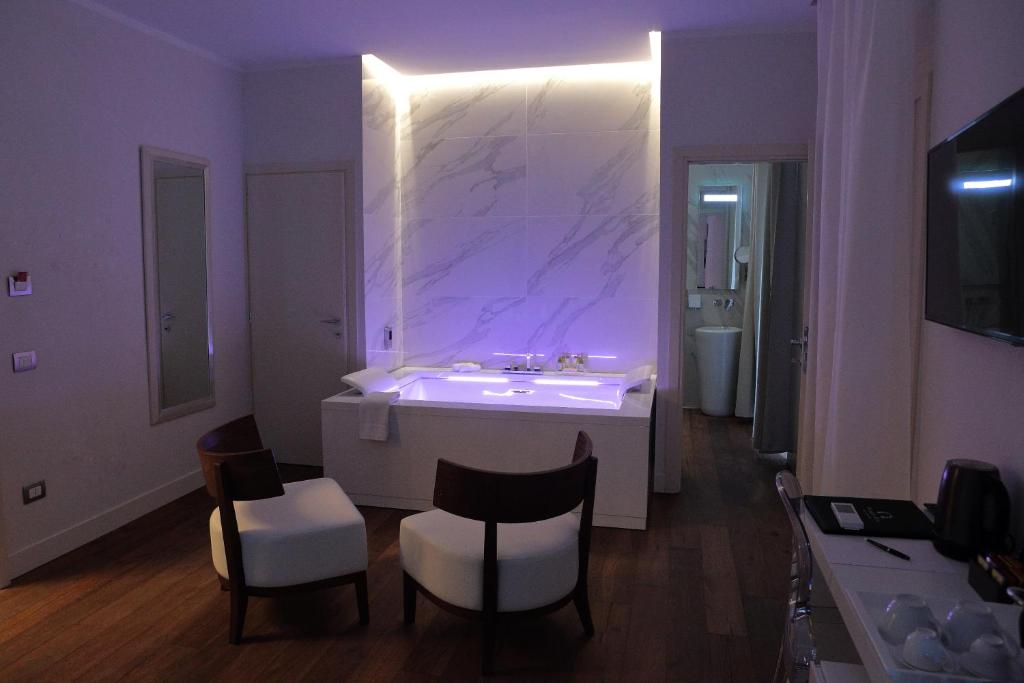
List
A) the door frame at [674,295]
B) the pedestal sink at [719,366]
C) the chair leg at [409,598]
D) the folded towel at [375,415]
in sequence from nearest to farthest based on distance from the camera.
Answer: the chair leg at [409,598] < the folded towel at [375,415] < the door frame at [674,295] < the pedestal sink at [719,366]

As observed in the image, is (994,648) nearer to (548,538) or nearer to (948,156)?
(948,156)

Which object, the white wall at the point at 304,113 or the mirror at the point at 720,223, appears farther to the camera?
the mirror at the point at 720,223

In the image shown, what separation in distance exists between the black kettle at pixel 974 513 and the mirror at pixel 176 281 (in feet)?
12.3

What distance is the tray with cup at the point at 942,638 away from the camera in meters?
1.22

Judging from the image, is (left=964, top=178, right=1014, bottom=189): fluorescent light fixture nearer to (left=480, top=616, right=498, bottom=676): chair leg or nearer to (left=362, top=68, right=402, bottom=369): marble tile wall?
(left=480, top=616, right=498, bottom=676): chair leg

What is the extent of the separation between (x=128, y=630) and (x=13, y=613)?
53 centimetres

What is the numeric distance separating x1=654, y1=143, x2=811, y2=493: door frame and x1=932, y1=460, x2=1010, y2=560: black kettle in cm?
245

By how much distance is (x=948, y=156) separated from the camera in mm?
2045

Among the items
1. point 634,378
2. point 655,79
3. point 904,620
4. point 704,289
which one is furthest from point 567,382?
point 904,620

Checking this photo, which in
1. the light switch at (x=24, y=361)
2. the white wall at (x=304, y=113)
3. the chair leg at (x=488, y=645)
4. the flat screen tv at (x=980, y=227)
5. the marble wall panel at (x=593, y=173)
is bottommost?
the chair leg at (x=488, y=645)

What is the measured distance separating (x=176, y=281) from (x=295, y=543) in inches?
85.2

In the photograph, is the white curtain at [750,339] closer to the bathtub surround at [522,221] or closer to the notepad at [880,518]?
the bathtub surround at [522,221]

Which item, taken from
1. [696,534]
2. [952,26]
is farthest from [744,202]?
[952,26]

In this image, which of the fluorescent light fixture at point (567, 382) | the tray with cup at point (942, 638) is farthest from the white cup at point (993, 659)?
the fluorescent light fixture at point (567, 382)
